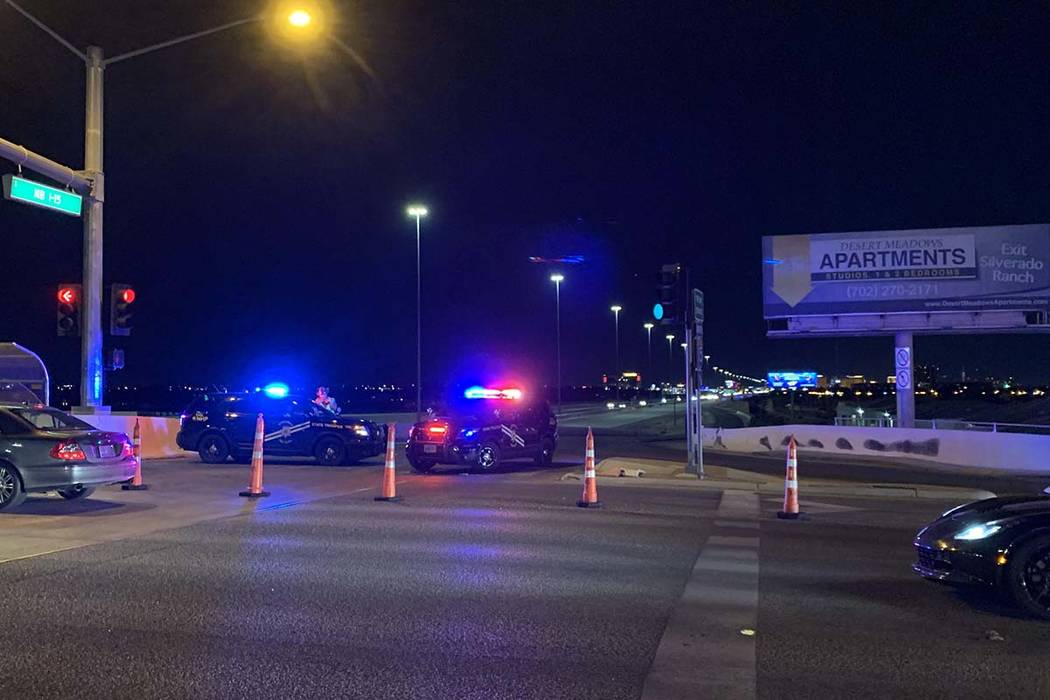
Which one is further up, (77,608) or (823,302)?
(823,302)

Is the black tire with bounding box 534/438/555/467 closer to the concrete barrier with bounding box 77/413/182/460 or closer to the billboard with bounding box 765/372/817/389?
the concrete barrier with bounding box 77/413/182/460

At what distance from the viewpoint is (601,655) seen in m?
5.95

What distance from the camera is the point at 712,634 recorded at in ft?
21.2

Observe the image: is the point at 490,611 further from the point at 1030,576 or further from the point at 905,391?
the point at 905,391

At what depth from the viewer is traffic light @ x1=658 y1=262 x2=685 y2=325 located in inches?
696

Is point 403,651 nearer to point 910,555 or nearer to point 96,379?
point 910,555

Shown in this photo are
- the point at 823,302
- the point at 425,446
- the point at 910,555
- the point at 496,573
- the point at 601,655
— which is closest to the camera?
the point at 601,655

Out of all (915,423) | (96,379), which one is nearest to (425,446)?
(96,379)

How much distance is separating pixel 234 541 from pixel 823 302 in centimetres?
2649

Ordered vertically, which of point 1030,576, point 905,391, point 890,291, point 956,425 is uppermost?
point 890,291

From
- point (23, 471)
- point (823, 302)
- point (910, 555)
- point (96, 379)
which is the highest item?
point (823, 302)

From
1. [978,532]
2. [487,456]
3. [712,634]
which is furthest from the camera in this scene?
[487,456]

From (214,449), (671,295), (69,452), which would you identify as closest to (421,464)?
(214,449)

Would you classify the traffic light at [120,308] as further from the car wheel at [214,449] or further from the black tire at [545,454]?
the black tire at [545,454]
